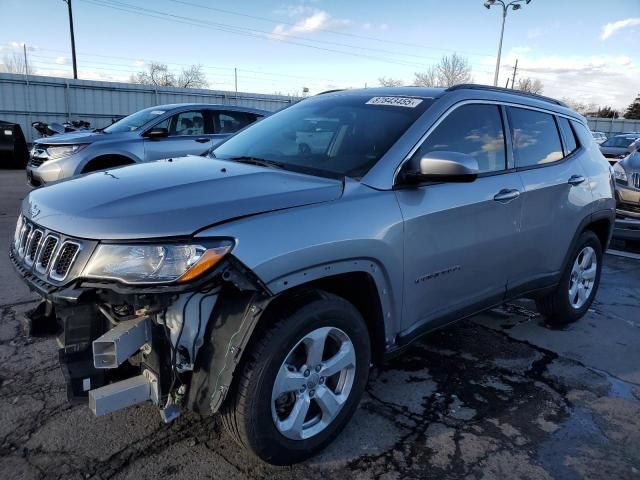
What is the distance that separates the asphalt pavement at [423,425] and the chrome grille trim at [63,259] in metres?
0.94

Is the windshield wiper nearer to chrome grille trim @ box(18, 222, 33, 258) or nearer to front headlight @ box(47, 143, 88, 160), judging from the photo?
chrome grille trim @ box(18, 222, 33, 258)

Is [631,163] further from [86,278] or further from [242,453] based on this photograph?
[86,278]

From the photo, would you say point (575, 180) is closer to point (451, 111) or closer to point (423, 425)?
point (451, 111)

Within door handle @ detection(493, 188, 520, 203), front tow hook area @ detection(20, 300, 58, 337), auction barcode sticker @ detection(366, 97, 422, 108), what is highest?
auction barcode sticker @ detection(366, 97, 422, 108)

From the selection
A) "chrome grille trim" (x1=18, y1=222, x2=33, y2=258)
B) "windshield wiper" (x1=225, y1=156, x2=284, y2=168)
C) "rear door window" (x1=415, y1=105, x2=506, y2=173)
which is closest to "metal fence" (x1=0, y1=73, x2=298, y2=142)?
"windshield wiper" (x1=225, y1=156, x2=284, y2=168)

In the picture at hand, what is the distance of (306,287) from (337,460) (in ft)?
2.95

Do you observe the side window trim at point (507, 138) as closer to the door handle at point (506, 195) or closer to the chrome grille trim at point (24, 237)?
the door handle at point (506, 195)

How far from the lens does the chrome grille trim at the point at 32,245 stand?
249cm

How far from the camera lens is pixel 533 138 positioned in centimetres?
398

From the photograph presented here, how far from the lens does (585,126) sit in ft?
15.6

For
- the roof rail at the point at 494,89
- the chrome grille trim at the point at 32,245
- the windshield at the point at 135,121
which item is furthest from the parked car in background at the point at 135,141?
the chrome grille trim at the point at 32,245

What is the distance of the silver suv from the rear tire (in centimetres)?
80

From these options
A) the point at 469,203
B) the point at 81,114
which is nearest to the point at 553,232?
the point at 469,203

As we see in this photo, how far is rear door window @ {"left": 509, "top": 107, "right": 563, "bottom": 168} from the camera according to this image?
379 centimetres
